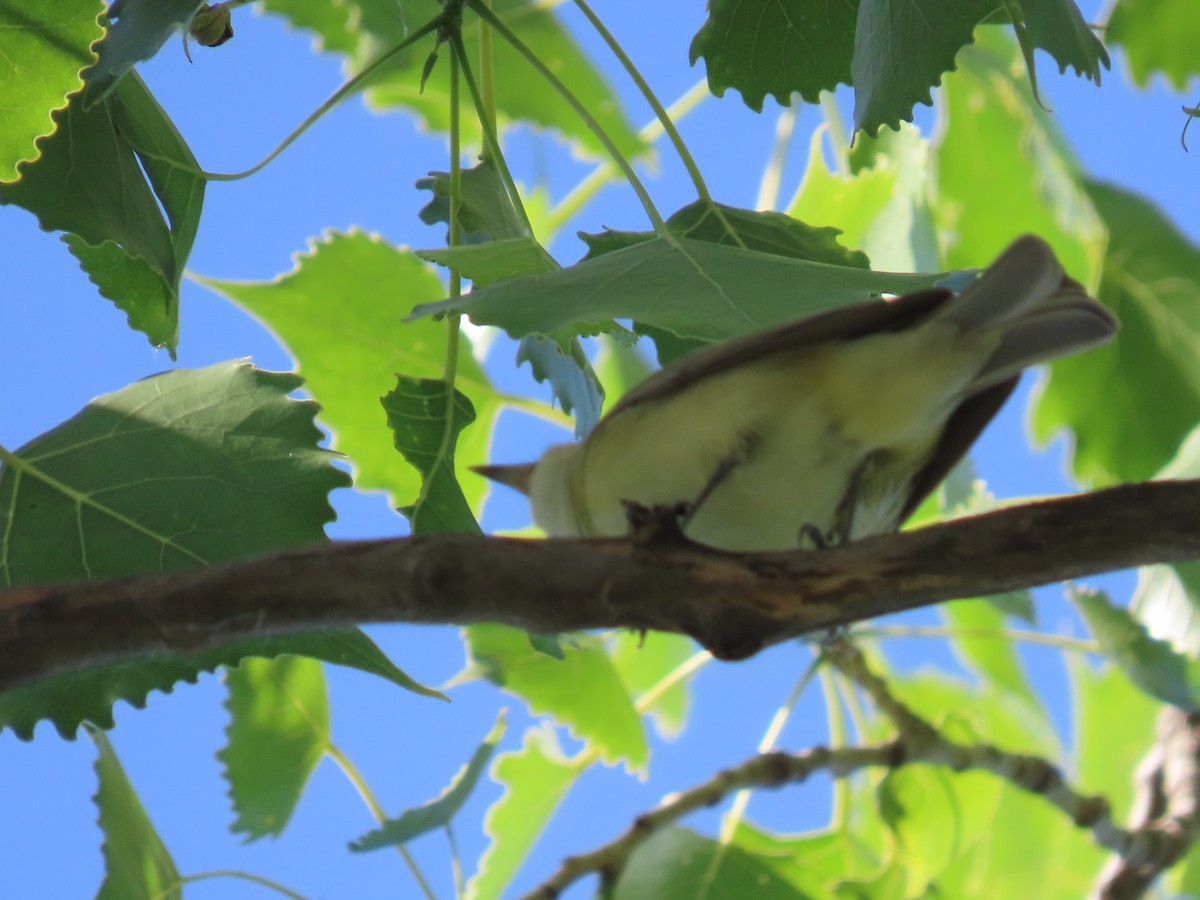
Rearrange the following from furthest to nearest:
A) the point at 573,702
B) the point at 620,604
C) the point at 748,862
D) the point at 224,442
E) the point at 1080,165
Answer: the point at 1080,165, the point at 573,702, the point at 748,862, the point at 224,442, the point at 620,604

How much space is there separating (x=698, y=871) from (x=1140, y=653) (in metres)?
0.79

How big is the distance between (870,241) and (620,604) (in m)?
1.59

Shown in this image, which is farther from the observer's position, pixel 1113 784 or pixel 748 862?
pixel 1113 784

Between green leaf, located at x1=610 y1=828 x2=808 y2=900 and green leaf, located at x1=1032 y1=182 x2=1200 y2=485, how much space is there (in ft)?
2.97

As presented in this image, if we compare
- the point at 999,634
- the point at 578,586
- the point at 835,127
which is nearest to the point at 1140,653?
the point at 999,634

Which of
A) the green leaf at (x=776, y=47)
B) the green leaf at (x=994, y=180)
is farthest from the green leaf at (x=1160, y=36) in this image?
the green leaf at (x=776, y=47)

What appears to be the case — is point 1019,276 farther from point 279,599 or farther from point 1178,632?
point 1178,632

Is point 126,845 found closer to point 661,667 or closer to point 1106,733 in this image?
point 661,667

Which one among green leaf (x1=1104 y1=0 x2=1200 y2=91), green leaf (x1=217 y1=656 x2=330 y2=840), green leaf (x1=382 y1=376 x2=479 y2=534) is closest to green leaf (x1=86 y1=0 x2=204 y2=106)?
green leaf (x1=382 y1=376 x2=479 y2=534)

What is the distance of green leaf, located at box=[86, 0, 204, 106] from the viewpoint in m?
1.18

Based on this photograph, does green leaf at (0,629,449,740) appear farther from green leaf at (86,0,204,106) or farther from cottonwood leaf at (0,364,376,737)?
green leaf at (86,0,204,106)

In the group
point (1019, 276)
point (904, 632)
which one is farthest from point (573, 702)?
point (1019, 276)

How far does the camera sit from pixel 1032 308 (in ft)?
4.40

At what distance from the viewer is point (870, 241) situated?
235cm
